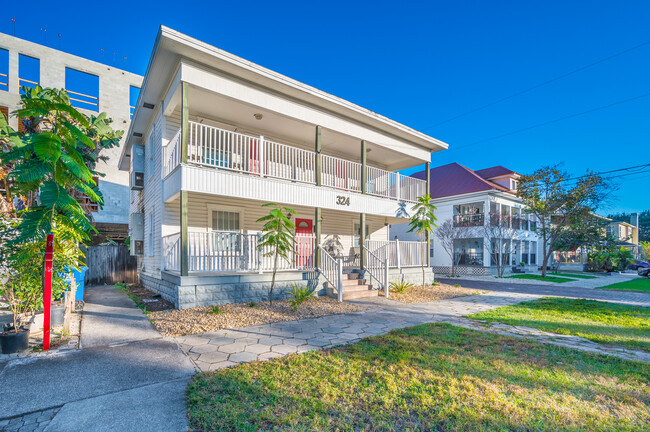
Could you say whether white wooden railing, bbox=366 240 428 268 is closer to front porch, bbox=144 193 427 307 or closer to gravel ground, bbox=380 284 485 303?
front porch, bbox=144 193 427 307

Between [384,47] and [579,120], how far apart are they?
37.4 feet

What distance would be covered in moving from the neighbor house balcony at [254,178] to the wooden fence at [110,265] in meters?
6.18

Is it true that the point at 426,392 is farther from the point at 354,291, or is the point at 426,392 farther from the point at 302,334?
the point at 354,291

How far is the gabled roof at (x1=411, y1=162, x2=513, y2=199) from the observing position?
72.2ft

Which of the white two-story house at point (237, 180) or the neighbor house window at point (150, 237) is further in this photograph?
the neighbor house window at point (150, 237)

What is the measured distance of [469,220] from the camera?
2183 centimetres

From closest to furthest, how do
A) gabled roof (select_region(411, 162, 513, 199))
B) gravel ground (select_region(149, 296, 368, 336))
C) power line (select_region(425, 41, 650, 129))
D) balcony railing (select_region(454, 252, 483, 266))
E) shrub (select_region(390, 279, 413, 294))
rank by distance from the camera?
gravel ground (select_region(149, 296, 368, 336)), shrub (select_region(390, 279, 413, 294)), power line (select_region(425, 41, 650, 129)), balcony railing (select_region(454, 252, 483, 266)), gabled roof (select_region(411, 162, 513, 199))

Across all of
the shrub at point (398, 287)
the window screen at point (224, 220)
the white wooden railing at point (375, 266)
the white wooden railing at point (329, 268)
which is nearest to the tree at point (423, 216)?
the shrub at point (398, 287)

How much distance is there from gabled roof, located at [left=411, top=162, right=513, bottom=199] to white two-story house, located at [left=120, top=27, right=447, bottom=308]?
35.6ft

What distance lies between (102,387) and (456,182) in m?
24.5

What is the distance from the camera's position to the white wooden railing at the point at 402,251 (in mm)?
10547

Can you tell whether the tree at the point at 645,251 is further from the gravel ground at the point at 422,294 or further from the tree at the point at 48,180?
the tree at the point at 48,180

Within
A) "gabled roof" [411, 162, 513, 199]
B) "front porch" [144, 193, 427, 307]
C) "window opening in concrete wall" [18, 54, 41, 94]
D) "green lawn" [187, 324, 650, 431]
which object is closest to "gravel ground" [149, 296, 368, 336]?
"front porch" [144, 193, 427, 307]

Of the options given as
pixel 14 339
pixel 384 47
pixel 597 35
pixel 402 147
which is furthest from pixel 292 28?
pixel 14 339
